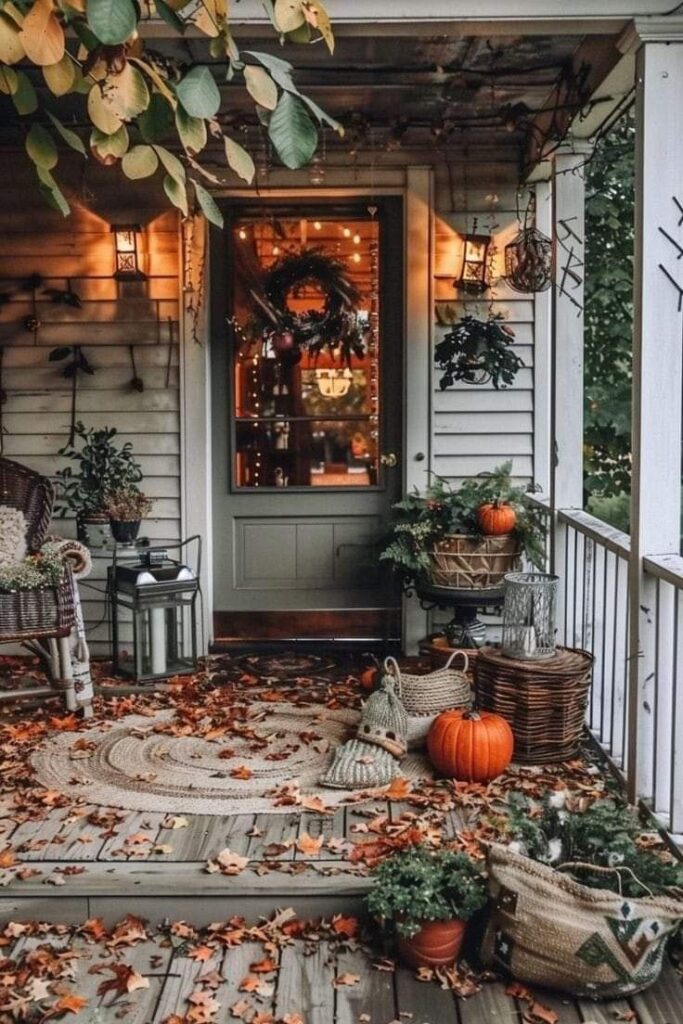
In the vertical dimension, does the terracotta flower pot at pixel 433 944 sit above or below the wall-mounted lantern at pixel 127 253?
below

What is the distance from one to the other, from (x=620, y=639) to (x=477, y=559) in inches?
27.6

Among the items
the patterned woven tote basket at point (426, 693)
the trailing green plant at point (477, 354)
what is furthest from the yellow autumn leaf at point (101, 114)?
the trailing green plant at point (477, 354)

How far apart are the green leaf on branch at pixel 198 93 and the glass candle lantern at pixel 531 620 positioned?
269 cm

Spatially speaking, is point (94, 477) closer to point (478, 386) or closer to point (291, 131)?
point (478, 386)

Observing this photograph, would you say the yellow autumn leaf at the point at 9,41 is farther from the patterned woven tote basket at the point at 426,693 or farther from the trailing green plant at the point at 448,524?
the trailing green plant at the point at 448,524

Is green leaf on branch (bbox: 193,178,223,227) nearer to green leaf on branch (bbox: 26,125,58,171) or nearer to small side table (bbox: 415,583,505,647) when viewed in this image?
green leaf on branch (bbox: 26,125,58,171)

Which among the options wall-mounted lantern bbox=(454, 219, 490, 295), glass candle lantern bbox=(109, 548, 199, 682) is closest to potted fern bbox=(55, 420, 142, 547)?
glass candle lantern bbox=(109, 548, 199, 682)

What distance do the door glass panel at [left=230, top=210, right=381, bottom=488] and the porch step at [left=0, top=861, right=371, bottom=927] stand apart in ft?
10.1

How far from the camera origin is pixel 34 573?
4375mm

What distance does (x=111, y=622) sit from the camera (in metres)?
5.53

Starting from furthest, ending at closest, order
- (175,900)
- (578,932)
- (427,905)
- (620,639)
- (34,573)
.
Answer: (620,639) < (34,573) < (175,900) < (427,905) < (578,932)

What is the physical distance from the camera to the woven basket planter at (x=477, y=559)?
15.9 feet

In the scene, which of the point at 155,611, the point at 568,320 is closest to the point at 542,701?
the point at 568,320

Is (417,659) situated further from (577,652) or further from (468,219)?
(468,219)
